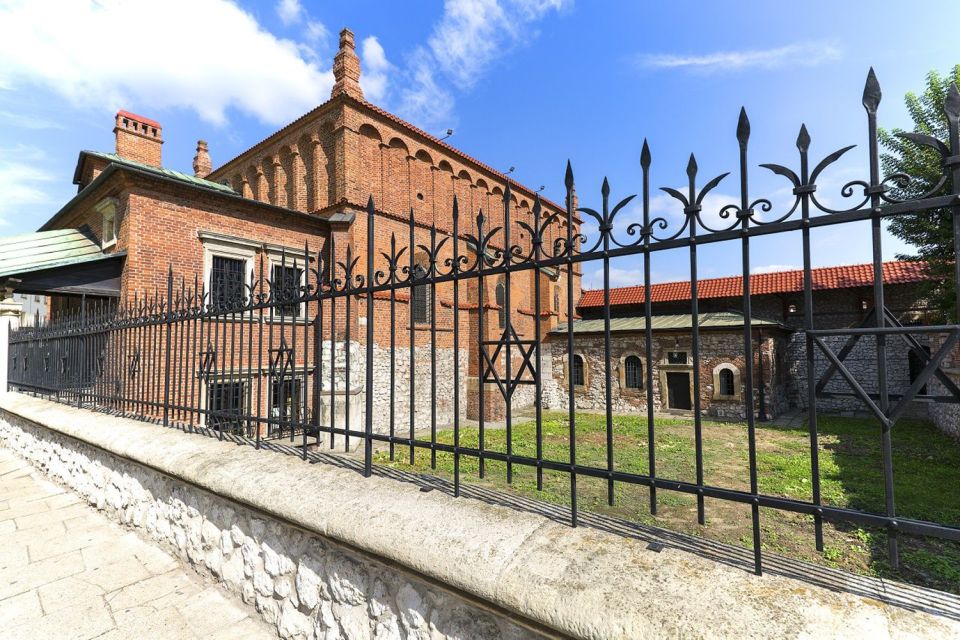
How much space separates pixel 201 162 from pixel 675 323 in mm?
24175

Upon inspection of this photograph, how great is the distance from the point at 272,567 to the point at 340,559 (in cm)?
73

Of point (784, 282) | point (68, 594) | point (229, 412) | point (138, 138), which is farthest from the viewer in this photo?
point (784, 282)

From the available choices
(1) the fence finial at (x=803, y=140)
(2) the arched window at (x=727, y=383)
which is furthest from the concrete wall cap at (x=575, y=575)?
(2) the arched window at (x=727, y=383)

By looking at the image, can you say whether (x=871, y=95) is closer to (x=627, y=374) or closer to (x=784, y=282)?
(x=627, y=374)

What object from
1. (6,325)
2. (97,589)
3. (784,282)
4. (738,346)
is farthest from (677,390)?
(6,325)

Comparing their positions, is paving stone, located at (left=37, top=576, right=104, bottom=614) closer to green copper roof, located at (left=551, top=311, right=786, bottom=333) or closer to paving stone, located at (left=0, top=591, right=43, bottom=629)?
paving stone, located at (left=0, top=591, right=43, bottom=629)

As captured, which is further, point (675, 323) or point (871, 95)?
point (675, 323)

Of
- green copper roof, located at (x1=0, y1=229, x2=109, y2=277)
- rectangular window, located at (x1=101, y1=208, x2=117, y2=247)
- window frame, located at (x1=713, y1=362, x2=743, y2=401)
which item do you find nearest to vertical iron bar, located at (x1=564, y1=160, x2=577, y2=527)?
green copper roof, located at (x1=0, y1=229, x2=109, y2=277)

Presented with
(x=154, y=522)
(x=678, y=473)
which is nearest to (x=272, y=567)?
(x=154, y=522)

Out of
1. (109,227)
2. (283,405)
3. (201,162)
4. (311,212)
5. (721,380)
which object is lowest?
(721,380)

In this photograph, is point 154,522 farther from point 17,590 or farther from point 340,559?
point 340,559

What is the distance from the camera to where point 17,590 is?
334cm

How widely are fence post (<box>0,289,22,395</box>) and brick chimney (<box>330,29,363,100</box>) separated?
10.6 meters

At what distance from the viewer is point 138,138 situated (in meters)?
14.5
